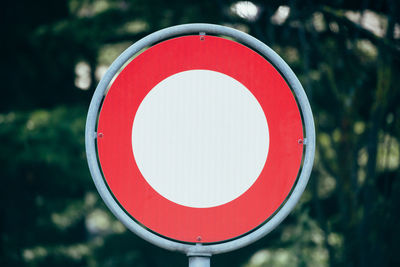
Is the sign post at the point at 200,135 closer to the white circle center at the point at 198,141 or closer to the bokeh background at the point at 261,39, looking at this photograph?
the white circle center at the point at 198,141

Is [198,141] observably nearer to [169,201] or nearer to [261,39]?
[169,201]

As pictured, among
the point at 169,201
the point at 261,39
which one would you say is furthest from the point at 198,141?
the point at 261,39

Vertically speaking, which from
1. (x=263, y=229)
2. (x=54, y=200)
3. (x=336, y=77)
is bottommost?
(x=263, y=229)

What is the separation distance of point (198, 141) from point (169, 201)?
0.16m

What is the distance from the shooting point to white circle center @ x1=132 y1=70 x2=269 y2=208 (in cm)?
119

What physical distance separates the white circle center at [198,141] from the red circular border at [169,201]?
0.07ft

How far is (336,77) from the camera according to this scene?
10.2ft

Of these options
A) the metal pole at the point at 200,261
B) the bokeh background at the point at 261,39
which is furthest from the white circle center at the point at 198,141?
the bokeh background at the point at 261,39

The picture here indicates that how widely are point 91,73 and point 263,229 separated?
184 inches

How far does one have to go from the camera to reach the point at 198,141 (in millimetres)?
1208

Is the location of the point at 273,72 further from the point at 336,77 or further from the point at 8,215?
the point at 8,215

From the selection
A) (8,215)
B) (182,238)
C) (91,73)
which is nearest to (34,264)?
(8,215)

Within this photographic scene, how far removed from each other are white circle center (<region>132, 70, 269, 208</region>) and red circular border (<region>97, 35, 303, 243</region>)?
0.07ft

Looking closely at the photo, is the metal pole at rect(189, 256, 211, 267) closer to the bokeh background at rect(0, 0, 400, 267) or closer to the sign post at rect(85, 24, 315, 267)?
the sign post at rect(85, 24, 315, 267)
